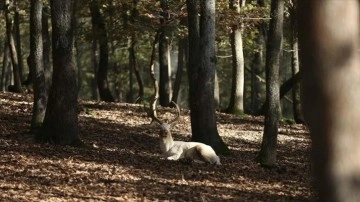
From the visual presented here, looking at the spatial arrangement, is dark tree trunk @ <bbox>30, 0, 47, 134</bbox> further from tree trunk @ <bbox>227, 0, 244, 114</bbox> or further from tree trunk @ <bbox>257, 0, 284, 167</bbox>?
tree trunk @ <bbox>227, 0, 244, 114</bbox>

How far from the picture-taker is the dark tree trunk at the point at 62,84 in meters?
13.6

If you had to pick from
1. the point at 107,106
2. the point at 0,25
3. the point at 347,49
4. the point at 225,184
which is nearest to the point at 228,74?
the point at 0,25

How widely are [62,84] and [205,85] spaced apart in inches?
133

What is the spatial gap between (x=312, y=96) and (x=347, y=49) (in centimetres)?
39

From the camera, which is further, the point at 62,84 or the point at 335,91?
the point at 62,84

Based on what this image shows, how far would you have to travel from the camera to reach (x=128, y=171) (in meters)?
11.8

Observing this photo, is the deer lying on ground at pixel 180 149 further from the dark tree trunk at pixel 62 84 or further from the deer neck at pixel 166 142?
the dark tree trunk at pixel 62 84

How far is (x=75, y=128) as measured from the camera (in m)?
14.0

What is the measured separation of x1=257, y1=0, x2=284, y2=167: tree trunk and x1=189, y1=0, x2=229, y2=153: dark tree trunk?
1591mm

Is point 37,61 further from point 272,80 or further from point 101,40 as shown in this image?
point 101,40

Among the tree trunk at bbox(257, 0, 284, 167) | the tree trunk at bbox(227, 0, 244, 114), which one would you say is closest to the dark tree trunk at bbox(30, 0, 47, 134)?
the tree trunk at bbox(257, 0, 284, 167)

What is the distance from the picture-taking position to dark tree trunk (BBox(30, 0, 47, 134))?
15164mm

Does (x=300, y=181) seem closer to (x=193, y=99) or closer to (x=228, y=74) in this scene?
(x=193, y=99)

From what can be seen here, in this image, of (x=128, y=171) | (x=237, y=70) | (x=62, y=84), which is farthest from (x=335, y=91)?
(x=237, y=70)
